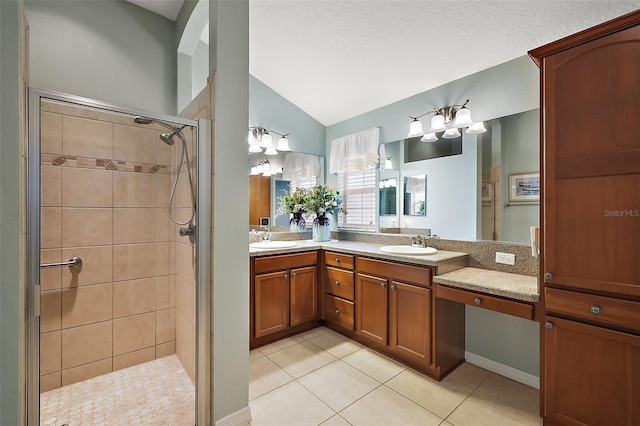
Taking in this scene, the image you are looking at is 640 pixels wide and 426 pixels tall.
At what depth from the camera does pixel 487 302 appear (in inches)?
71.3

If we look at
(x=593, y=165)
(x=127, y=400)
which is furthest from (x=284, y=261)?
(x=593, y=165)

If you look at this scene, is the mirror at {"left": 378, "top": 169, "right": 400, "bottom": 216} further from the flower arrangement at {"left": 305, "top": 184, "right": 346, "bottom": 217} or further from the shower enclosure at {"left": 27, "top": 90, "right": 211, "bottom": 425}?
the shower enclosure at {"left": 27, "top": 90, "right": 211, "bottom": 425}

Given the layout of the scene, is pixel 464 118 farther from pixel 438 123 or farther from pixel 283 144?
pixel 283 144

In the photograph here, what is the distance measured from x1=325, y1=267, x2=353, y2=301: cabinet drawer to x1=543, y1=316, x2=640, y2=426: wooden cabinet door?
4.99 ft

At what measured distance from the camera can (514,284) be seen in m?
1.84

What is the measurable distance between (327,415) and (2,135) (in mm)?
2053

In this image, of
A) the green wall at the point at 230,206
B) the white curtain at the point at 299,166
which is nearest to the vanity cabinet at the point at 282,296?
the green wall at the point at 230,206

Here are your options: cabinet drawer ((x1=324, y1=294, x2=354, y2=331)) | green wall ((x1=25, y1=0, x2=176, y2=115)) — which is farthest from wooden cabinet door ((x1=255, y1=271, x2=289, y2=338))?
green wall ((x1=25, y1=0, x2=176, y2=115))

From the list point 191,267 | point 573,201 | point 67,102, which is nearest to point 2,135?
point 67,102

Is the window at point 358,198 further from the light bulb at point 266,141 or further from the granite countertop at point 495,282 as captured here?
the granite countertop at point 495,282

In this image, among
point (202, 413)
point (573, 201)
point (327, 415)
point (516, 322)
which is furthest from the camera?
point (516, 322)

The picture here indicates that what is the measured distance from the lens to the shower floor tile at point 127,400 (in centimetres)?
172

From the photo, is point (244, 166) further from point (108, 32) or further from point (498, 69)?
point (498, 69)

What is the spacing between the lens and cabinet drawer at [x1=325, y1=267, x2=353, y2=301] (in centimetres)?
274
